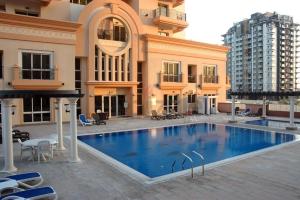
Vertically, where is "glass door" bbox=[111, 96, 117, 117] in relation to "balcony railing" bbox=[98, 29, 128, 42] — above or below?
below

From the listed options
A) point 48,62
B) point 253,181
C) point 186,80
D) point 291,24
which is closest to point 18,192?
point 253,181

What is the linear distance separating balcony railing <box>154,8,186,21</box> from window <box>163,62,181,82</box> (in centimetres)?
593

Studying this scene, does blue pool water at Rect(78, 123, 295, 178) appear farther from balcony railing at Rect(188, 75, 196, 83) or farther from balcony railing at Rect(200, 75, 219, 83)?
balcony railing at Rect(200, 75, 219, 83)

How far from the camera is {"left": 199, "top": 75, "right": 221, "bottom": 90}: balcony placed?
1270 inches

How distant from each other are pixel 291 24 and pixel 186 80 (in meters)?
82.3

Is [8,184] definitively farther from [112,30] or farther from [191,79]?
[191,79]

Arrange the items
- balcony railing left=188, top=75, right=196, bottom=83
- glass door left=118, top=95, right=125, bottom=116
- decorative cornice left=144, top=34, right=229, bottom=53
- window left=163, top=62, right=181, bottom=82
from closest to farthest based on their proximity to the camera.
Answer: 1. glass door left=118, top=95, right=125, bottom=116
2. decorative cornice left=144, top=34, right=229, bottom=53
3. window left=163, top=62, right=181, bottom=82
4. balcony railing left=188, top=75, right=196, bottom=83

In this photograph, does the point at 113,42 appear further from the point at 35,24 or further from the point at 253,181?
the point at 253,181

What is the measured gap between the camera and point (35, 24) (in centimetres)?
2111

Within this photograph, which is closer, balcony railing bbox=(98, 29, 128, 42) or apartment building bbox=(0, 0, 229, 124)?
apartment building bbox=(0, 0, 229, 124)

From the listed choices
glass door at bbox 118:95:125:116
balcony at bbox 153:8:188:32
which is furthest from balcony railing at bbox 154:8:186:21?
glass door at bbox 118:95:125:116

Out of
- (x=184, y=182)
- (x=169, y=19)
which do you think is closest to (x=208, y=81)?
(x=169, y=19)

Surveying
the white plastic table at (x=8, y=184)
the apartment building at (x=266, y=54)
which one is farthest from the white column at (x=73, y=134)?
the apartment building at (x=266, y=54)

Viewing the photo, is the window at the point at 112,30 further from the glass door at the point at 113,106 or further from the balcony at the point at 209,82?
the balcony at the point at 209,82
